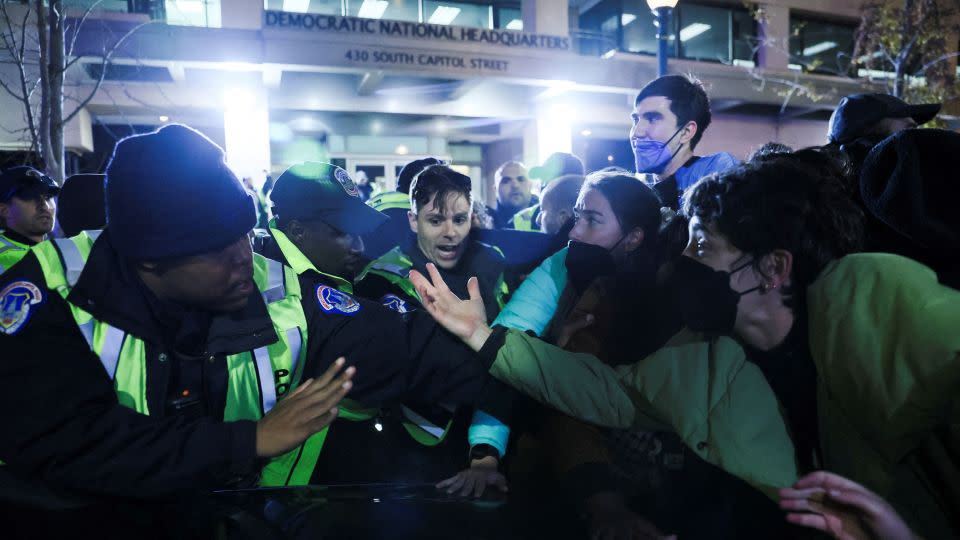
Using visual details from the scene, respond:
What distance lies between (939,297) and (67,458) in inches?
78.5

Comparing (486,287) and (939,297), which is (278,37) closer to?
(486,287)

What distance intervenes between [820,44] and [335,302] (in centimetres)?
2319

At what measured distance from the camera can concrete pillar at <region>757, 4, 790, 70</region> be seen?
1925 cm

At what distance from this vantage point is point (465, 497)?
1679 millimetres

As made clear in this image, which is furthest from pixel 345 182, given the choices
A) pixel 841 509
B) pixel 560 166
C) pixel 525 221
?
pixel 560 166

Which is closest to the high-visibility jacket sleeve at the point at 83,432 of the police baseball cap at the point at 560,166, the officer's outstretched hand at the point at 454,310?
the officer's outstretched hand at the point at 454,310

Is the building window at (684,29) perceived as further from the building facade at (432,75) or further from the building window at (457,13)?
the building window at (457,13)

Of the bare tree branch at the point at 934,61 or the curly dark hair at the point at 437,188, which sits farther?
the bare tree branch at the point at 934,61

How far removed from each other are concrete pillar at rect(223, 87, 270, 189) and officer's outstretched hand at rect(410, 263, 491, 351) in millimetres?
13631

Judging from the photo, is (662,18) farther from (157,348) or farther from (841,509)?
(157,348)

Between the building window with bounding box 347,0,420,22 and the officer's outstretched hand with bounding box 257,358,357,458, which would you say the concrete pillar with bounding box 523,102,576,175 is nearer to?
the building window with bounding box 347,0,420,22

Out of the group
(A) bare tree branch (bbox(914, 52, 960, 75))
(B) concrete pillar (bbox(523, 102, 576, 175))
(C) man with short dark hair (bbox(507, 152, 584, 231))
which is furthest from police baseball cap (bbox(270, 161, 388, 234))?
(B) concrete pillar (bbox(523, 102, 576, 175))

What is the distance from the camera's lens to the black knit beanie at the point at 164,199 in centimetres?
152

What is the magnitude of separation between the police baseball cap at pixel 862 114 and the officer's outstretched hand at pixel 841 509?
87.9 inches
